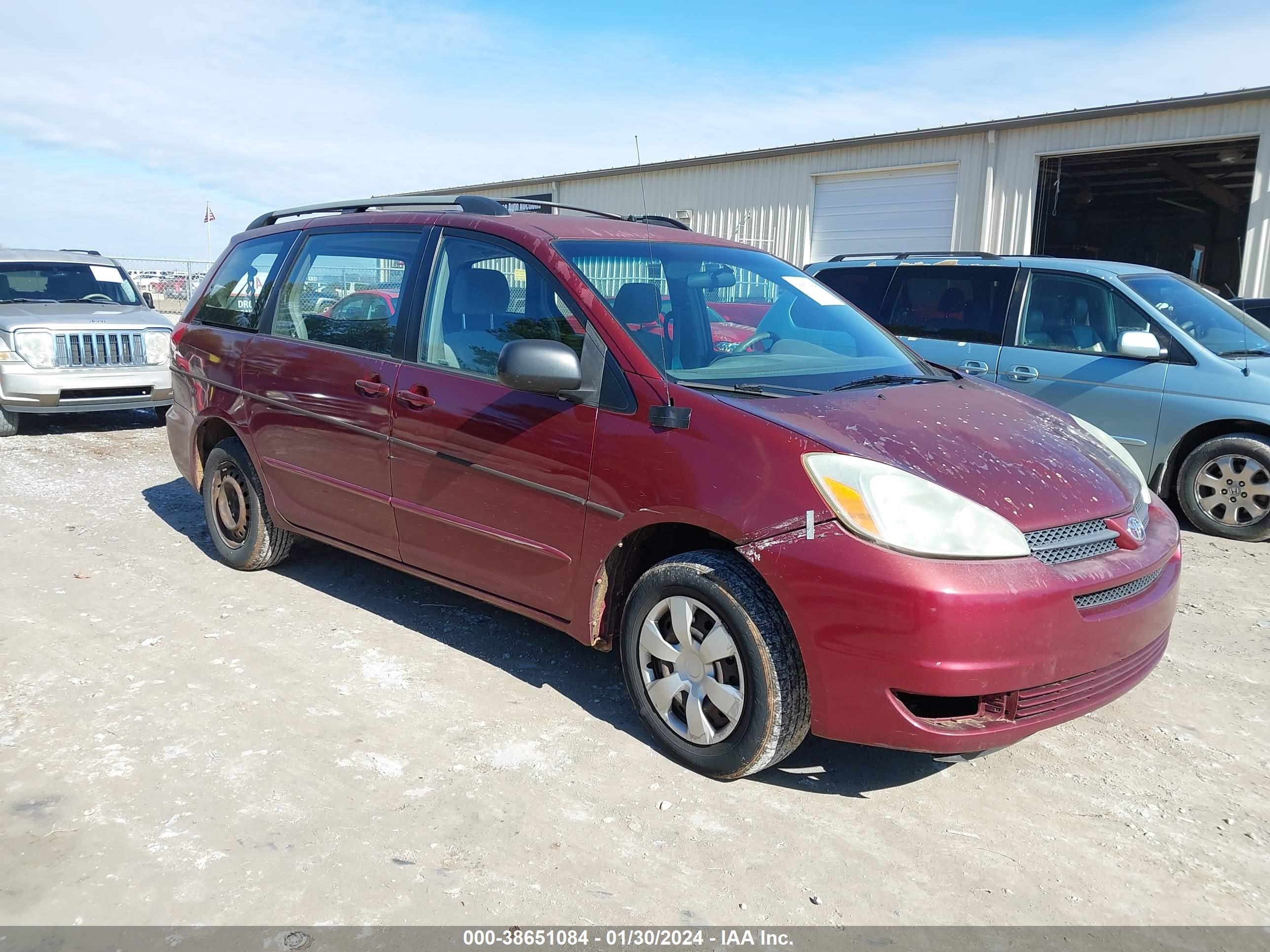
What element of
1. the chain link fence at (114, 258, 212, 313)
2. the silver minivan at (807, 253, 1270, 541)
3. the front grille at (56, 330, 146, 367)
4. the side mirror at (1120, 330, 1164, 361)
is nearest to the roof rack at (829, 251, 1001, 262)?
the silver minivan at (807, 253, 1270, 541)

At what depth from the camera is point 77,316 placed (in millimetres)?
9648

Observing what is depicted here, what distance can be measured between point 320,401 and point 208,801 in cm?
197

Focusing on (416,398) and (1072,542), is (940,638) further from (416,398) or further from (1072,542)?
(416,398)

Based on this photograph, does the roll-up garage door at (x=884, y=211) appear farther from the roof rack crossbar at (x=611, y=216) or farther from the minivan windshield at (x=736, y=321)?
the minivan windshield at (x=736, y=321)

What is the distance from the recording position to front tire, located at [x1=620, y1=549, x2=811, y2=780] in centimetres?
301

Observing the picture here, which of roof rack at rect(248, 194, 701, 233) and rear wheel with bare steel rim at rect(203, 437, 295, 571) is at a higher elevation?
roof rack at rect(248, 194, 701, 233)

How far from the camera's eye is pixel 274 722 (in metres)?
3.59

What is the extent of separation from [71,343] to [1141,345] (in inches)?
369

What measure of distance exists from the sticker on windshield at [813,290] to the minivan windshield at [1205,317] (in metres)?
3.55

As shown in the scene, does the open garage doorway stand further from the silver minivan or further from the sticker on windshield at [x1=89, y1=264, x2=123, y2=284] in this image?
the sticker on windshield at [x1=89, y1=264, x2=123, y2=284]
